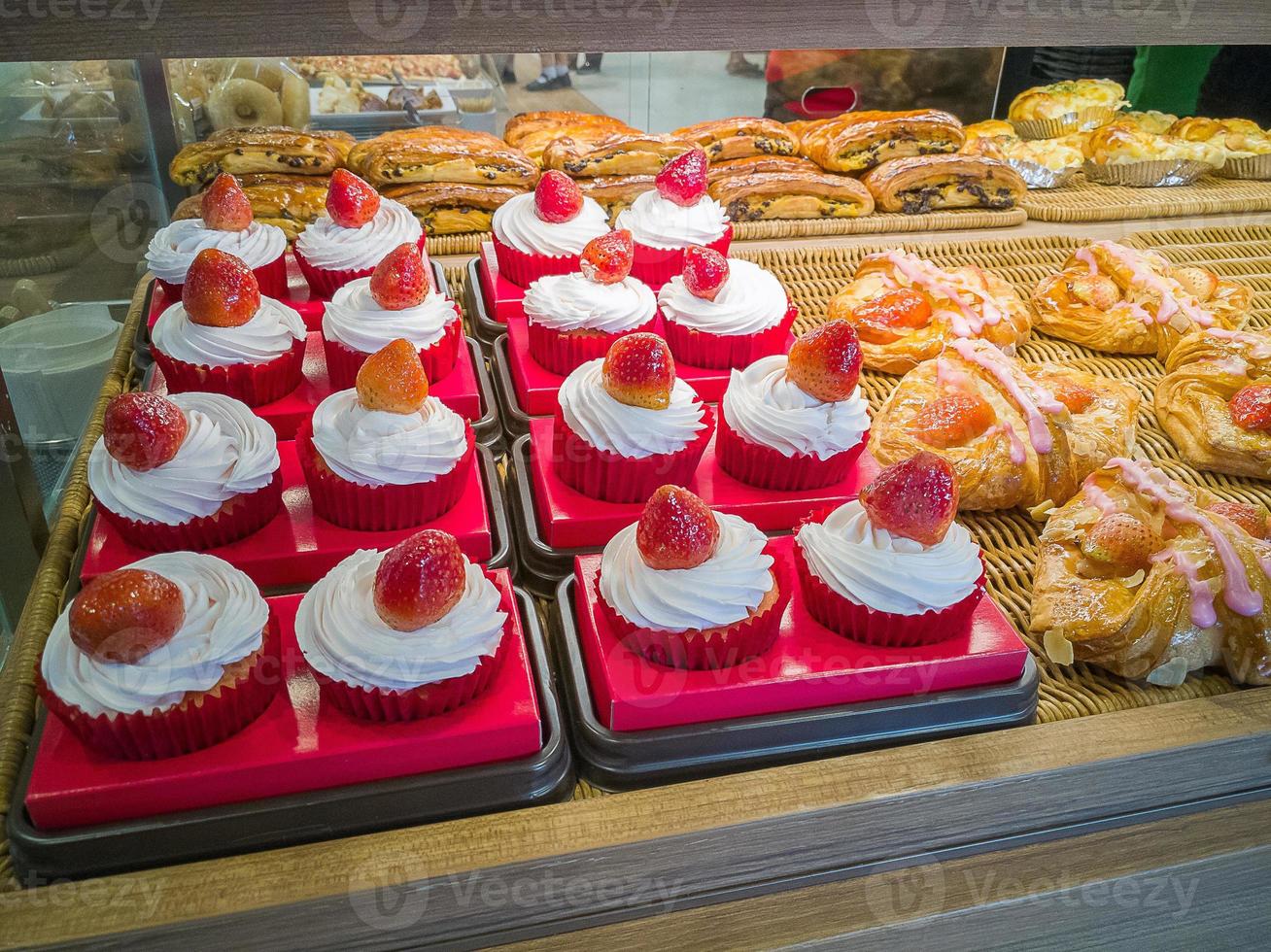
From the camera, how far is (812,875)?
1.54 m

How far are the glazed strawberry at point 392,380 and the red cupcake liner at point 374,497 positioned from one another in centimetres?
14

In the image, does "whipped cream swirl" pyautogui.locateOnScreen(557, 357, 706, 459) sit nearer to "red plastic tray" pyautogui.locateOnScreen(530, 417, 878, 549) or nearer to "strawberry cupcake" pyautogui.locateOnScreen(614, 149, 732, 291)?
"red plastic tray" pyautogui.locateOnScreen(530, 417, 878, 549)

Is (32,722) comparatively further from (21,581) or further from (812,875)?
(812,875)

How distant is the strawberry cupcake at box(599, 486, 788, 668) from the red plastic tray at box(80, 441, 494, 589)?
369 mm

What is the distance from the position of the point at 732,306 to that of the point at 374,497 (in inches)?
39.7

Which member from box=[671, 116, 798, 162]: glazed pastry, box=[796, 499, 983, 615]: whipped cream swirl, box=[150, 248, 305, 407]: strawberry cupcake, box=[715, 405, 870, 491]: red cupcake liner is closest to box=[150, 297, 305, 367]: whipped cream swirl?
box=[150, 248, 305, 407]: strawberry cupcake

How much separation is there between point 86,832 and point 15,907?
0.11 meters

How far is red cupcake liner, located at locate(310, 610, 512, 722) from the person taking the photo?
1.45 metres

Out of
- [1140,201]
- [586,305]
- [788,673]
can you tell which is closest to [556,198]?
[586,305]

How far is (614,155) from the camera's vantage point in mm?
3072

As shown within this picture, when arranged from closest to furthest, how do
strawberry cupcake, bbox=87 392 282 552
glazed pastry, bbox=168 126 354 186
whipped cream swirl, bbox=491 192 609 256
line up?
strawberry cupcake, bbox=87 392 282 552 → whipped cream swirl, bbox=491 192 609 256 → glazed pastry, bbox=168 126 354 186

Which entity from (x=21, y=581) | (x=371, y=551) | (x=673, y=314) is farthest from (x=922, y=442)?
(x=21, y=581)

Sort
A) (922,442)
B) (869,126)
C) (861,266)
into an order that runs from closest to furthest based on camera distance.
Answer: (922,442)
(861,266)
(869,126)

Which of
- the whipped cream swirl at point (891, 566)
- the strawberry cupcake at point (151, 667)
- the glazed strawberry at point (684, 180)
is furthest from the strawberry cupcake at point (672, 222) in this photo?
the strawberry cupcake at point (151, 667)
